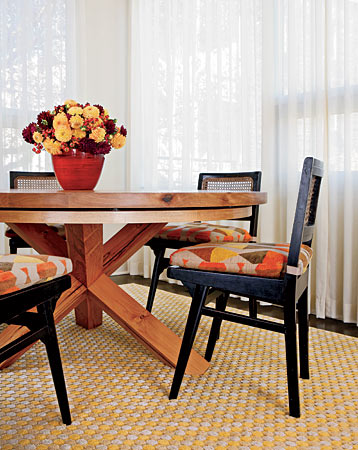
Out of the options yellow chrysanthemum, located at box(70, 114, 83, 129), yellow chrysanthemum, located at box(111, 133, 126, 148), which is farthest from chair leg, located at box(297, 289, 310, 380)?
yellow chrysanthemum, located at box(70, 114, 83, 129)

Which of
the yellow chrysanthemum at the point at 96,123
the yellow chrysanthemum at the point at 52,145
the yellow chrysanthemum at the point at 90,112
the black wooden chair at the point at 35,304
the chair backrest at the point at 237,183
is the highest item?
the yellow chrysanthemum at the point at 90,112

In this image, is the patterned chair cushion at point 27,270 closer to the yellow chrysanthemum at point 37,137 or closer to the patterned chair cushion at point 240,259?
the patterned chair cushion at point 240,259

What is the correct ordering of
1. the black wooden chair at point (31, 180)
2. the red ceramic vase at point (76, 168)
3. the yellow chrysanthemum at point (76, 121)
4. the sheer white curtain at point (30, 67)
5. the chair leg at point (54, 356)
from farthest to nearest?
the sheer white curtain at point (30, 67) → the black wooden chair at point (31, 180) → the red ceramic vase at point (76, 168) → the yellow chrysanthemum at point (76, 121) → the chair leg at point (54, 356)

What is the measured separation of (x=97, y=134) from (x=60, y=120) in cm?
15

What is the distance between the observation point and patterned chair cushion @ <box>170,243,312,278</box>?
4.88 feet

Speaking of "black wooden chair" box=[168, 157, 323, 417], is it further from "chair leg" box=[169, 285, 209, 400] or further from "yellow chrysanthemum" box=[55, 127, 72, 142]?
"yellow chrysanthemum" box=[55, 127, 72, 142]

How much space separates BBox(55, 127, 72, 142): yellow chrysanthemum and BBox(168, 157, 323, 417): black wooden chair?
0.62 m

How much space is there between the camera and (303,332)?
Result: 69.9 inches

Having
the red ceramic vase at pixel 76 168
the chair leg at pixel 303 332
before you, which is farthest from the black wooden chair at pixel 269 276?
the red ceramic vase at pixel 76 168

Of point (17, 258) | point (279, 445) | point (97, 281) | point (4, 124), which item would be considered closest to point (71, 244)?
point (97, 281)

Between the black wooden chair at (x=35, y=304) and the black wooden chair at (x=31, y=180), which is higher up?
the black wooden chair at (x=31, y=180)

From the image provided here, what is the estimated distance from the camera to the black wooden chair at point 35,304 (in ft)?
3.92

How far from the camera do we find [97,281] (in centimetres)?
198

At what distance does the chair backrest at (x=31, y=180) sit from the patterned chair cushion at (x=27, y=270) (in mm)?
1513
